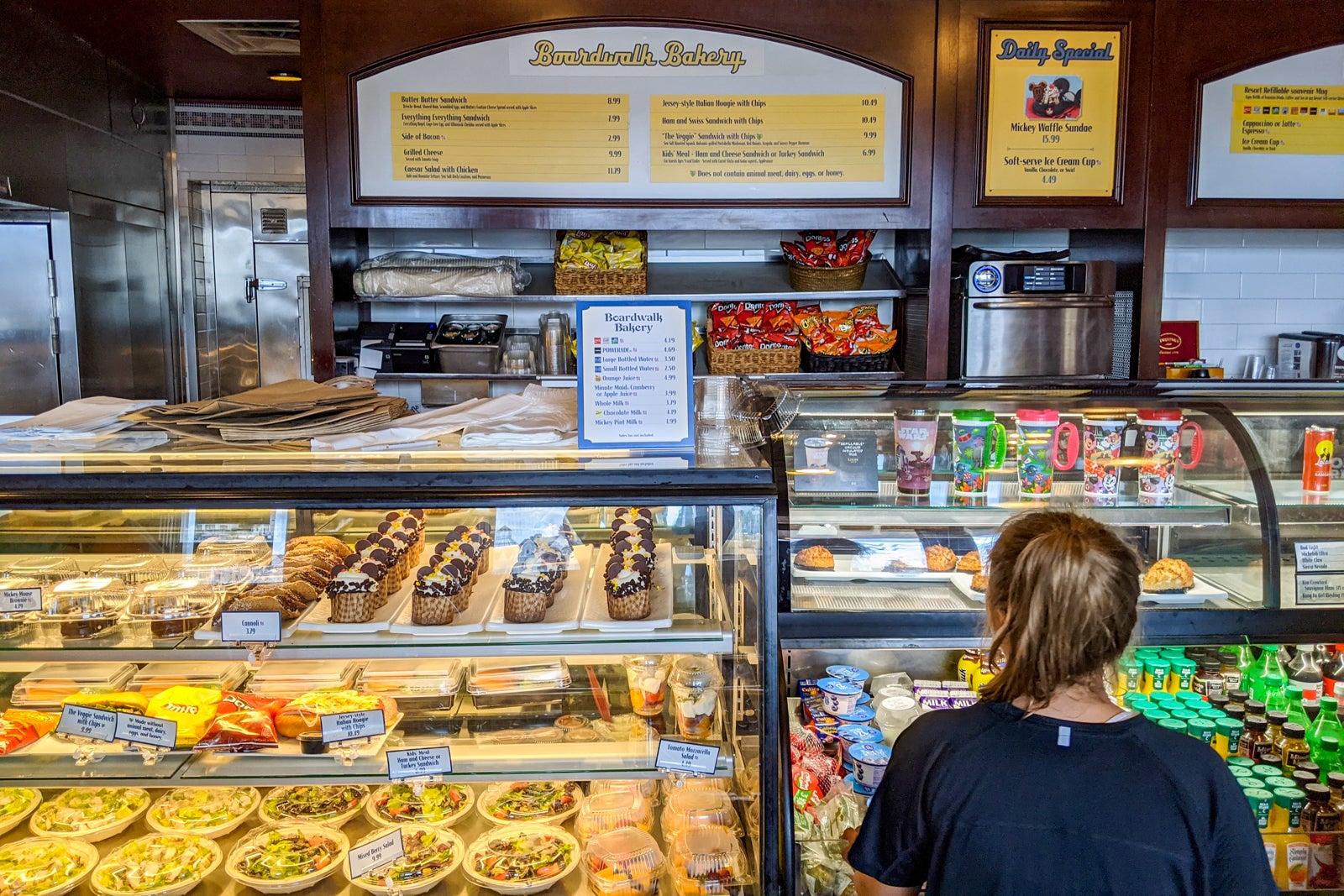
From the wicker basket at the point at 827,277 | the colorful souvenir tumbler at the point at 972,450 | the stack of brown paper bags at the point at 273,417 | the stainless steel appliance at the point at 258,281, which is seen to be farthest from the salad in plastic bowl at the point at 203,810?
the stainless steel appliance at the point at 258,281

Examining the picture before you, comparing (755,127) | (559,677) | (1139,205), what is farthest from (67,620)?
(1139,205)

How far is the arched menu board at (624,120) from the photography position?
3.88 metres

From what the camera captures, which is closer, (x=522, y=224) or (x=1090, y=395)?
(x=1090, y=395)

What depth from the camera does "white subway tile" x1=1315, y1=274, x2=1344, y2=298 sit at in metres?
4.61

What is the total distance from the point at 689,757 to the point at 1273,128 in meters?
3.69

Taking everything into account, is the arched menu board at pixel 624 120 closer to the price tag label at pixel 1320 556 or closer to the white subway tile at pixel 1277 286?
the white subway tile at pixel 1277 286

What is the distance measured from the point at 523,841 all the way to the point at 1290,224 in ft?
12.5

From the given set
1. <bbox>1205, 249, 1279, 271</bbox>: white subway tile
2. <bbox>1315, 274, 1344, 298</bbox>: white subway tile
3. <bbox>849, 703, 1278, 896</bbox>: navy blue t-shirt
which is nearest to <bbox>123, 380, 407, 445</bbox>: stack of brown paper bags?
<bbox>849, 703, 1278, 896</bbox>: navy blue t-shirt

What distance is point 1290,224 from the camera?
4047 millimetres

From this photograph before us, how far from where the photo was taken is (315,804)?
208 cm

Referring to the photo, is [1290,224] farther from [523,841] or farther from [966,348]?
[523,841]

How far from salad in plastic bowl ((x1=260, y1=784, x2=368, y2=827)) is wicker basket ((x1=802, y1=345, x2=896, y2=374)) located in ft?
8.49

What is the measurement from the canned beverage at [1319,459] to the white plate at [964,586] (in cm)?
73

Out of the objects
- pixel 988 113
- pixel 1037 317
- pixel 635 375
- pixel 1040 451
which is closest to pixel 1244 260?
pixel 1037 317
